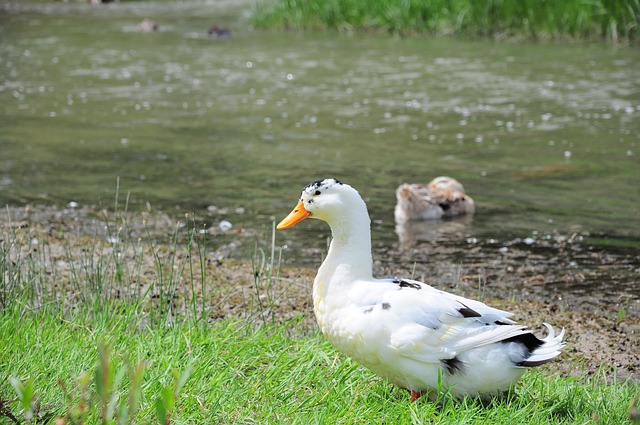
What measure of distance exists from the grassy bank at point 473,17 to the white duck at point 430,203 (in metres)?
10.6

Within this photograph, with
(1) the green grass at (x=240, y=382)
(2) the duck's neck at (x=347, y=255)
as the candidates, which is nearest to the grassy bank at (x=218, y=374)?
(1) the green grass at (x=240, y=382)

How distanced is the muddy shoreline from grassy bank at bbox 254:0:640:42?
12794 mm

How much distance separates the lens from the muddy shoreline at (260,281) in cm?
600

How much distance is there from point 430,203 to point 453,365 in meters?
5.58

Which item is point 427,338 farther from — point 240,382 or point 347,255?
point 240,382

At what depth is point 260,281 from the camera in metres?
7.03

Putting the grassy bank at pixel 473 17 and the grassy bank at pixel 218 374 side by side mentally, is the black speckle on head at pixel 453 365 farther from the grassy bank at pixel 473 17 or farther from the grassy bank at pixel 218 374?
the grassy bank at pixel 473 17

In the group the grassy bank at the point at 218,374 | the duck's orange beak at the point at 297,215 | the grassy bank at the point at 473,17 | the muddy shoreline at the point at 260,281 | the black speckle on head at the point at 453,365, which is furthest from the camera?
the grassy bank at the point at 473,17

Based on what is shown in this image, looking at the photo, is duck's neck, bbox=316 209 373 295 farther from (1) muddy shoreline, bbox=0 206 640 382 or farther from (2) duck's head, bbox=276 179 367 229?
(1) muddy shoreline, bbox=0 206 640 382

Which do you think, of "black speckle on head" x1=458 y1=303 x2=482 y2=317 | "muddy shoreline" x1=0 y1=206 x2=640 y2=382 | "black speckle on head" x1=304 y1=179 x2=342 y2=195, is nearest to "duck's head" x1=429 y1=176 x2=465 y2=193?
"muddy shoreline" x1=0 y1=206 x2=640 y2=382

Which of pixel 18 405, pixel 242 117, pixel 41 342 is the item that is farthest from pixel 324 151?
pixel 18 405

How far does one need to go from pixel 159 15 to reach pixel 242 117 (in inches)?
740

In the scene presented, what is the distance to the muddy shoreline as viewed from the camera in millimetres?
5996

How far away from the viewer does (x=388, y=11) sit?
24.0 m
